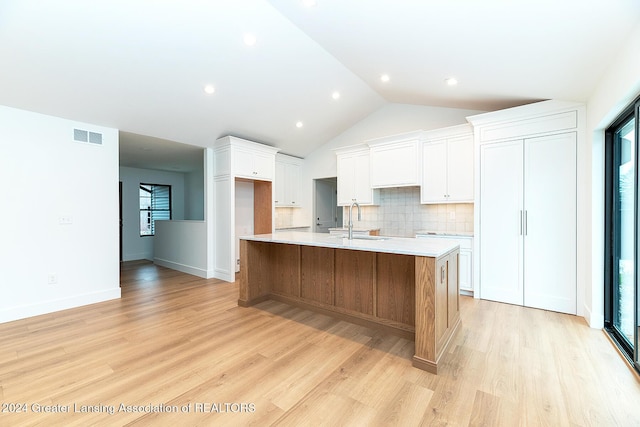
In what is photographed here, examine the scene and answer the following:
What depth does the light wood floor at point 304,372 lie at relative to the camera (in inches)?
66.3

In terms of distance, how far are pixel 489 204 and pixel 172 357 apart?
13.1 feet

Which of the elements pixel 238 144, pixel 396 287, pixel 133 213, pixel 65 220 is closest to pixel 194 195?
pixel 133 213

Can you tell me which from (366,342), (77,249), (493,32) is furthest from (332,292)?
(77,249)

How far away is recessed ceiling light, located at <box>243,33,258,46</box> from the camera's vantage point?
2955 millimetres

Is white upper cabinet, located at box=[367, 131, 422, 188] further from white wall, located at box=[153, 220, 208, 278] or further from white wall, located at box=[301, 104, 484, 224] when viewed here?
white wall, located at box=[153, 220, 208, 278]

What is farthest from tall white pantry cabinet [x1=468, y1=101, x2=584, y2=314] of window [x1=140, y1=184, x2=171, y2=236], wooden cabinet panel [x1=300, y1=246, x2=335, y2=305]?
window [x1=140, y1=184, x2=171, y2=236]

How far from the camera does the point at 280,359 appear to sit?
232 cm

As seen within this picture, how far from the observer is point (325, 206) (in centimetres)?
704

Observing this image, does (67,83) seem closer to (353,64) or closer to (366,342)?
Answer: (353,64)

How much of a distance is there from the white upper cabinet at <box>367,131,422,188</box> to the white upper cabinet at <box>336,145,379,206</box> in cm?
20

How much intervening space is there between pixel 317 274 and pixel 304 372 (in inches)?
52.1

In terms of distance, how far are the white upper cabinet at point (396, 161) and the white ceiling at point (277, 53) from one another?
73cm

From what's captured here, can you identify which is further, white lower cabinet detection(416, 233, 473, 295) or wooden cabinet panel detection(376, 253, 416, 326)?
white lower cabinet detection(416, 233, 473, 295)

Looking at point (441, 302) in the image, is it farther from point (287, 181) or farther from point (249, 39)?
point (287, 181)
